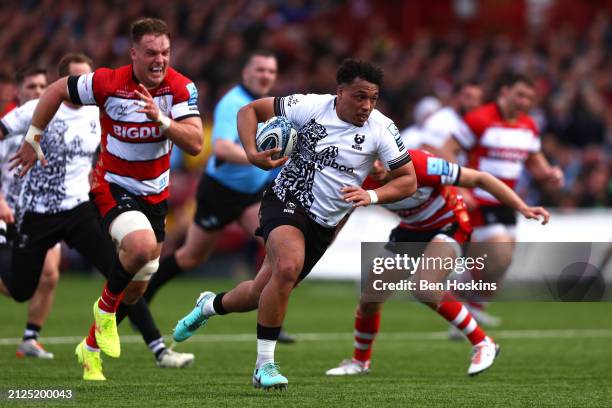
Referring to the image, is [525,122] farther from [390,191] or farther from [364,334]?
[390,191]

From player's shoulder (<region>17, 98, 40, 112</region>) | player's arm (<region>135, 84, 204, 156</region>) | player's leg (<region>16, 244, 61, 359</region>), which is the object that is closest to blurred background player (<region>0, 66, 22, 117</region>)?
player's shoulder (<region>17, 98, 40, 112</region>)

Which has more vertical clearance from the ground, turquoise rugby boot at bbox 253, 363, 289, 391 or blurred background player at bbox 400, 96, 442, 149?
turquoise rugby boot at bbox 253, 363, 289, 391

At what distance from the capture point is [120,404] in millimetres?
7312

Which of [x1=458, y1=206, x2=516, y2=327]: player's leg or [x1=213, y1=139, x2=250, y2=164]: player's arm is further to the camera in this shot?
[x1=458, y1=206, x2=516, y2=327]: player's leg

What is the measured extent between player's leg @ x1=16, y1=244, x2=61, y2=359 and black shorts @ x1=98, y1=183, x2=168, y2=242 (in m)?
1.88

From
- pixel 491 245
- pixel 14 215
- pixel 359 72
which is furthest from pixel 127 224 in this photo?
pixel 491 245

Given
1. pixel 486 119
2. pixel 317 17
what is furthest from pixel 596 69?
pixel 486 119

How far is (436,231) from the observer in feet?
32.6

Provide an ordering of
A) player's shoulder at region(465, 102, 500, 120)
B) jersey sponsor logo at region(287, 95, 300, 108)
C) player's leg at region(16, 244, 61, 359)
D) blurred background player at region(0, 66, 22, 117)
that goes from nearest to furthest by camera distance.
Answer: jersey sponsor logo at region(287, 95, 300, 108) → player's leg at region(16, 244, 61, 359) → blurred background player at region(0, 66, 22, 117) → player's shoulder at region(465, 102, 500, 120)

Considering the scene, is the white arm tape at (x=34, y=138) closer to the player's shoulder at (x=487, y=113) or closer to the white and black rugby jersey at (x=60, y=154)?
the white and black rugby jersey at (x=60, y=154)

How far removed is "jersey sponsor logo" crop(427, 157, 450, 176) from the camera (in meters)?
9.41

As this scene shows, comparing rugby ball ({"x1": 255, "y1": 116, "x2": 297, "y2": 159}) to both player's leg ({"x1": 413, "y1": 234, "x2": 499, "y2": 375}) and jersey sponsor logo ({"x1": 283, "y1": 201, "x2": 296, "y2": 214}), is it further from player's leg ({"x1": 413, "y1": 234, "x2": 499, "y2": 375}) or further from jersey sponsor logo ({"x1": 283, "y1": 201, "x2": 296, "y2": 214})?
player's leg ({"x1": 413, "y1": 234, "x2": 499, "y2": 375})

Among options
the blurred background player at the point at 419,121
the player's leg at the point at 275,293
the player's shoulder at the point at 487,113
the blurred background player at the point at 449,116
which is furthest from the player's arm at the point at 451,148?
the player's leg at the point at 275,293

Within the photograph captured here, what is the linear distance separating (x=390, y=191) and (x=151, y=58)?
1.94 metres
